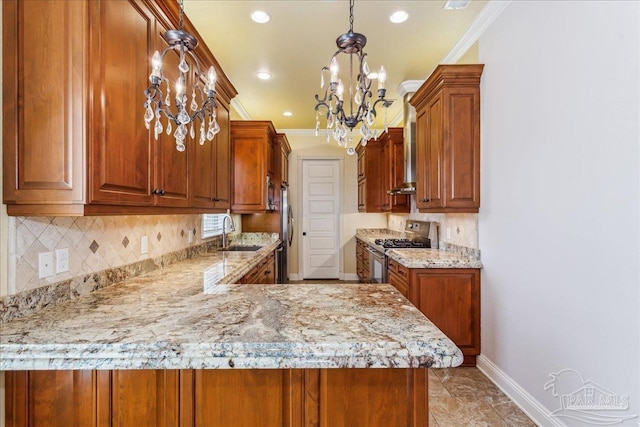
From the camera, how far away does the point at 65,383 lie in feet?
3.72

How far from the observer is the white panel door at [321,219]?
6273 millimetres

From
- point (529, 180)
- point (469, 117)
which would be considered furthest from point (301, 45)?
point (529, 180)

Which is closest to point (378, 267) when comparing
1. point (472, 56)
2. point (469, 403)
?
point (469, 403)

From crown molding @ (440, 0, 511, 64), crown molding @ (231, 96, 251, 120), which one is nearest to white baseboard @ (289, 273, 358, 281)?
crown molding @ (231, 96, 251, 120)

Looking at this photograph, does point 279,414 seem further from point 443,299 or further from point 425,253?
point 425,253

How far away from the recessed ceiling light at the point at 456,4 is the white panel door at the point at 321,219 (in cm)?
394

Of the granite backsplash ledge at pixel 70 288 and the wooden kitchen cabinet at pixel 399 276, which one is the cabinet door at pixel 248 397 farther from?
the wooden kitchen cabinet at pixel 399 276

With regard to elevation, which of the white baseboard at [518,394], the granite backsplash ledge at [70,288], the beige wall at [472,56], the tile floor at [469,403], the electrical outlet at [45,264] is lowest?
the tile floor at [469,403]

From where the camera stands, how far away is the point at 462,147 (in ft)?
9.11

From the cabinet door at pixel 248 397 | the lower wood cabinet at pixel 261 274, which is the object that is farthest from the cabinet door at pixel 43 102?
the lower wood cabinet at pixel 261 274

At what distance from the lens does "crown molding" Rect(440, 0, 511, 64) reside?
2.46 meters

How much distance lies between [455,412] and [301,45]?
3.32 metres

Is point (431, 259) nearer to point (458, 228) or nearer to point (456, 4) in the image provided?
point (458, 228)

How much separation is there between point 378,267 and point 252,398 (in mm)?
2879
